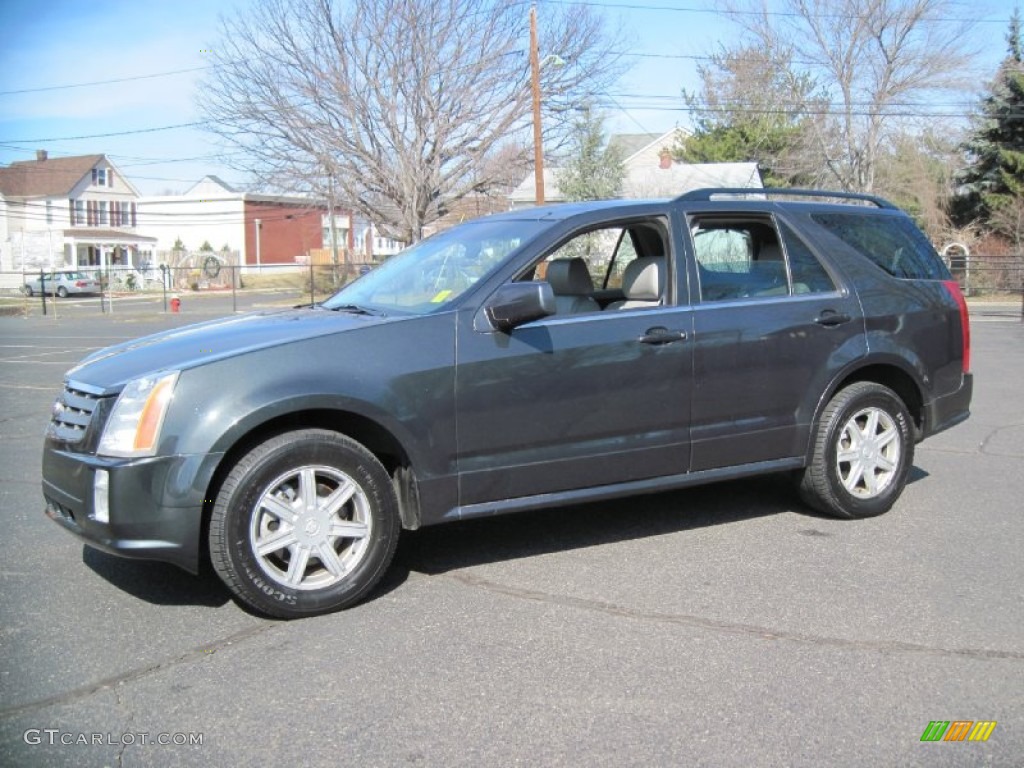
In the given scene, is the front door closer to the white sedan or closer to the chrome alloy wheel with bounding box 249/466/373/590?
the chrome alloy wheel with bounding box 249/466/373/590

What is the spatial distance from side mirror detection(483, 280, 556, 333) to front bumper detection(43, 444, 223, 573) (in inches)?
54.2

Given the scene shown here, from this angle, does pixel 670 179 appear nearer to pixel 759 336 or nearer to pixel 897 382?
pixel 897 382

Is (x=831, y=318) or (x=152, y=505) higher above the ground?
(x=831, y=318)

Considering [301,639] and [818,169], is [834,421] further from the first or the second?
[818,169]

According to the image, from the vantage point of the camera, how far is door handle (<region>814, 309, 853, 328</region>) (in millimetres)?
5355

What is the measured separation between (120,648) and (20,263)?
67.5 m

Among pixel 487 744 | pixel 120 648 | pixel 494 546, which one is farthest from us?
pixel 494 546

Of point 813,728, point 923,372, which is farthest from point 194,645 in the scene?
point 923,372

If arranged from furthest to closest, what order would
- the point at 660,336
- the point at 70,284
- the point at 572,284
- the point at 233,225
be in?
1. the point at 233,225
2. the point at 70,284
3. the point at 572,284
4. the point at 660,336

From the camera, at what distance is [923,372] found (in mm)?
5785

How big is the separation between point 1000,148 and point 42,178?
5929 cm

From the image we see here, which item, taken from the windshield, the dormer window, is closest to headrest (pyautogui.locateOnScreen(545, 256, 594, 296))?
the windshield

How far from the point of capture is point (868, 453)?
5578 mm

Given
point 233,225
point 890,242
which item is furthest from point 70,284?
point 890,242
